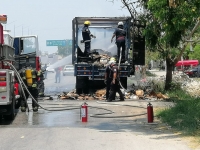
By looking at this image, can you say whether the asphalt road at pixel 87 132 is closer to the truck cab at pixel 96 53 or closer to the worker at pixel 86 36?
the truck cab at pixel 96 53

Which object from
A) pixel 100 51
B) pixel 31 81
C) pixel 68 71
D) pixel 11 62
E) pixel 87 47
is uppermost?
pixel 87 47

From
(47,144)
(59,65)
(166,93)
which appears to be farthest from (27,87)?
(59,65)

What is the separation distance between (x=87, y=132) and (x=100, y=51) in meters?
12.0

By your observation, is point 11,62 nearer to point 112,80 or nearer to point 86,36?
point 112,80

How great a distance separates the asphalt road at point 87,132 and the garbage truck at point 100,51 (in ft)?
15.6

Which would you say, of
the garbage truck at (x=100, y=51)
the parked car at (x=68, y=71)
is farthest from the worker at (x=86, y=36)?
the parked car at (x=68, y=71)

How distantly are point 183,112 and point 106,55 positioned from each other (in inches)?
377

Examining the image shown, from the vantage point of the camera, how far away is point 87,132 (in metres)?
11.3

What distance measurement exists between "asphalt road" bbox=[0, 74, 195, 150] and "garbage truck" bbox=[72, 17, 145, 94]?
4760 mm

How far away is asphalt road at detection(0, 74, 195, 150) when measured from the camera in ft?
31.2

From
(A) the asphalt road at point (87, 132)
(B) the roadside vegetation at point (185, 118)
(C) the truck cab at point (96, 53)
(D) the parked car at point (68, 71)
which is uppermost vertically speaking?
(C) the truck cab at point (96, 53)

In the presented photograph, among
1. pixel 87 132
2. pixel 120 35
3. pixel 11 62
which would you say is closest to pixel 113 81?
pixel 120 35

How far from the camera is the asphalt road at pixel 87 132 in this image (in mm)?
9523

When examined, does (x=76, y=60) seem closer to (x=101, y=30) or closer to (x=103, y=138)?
(x=101, y=30)
